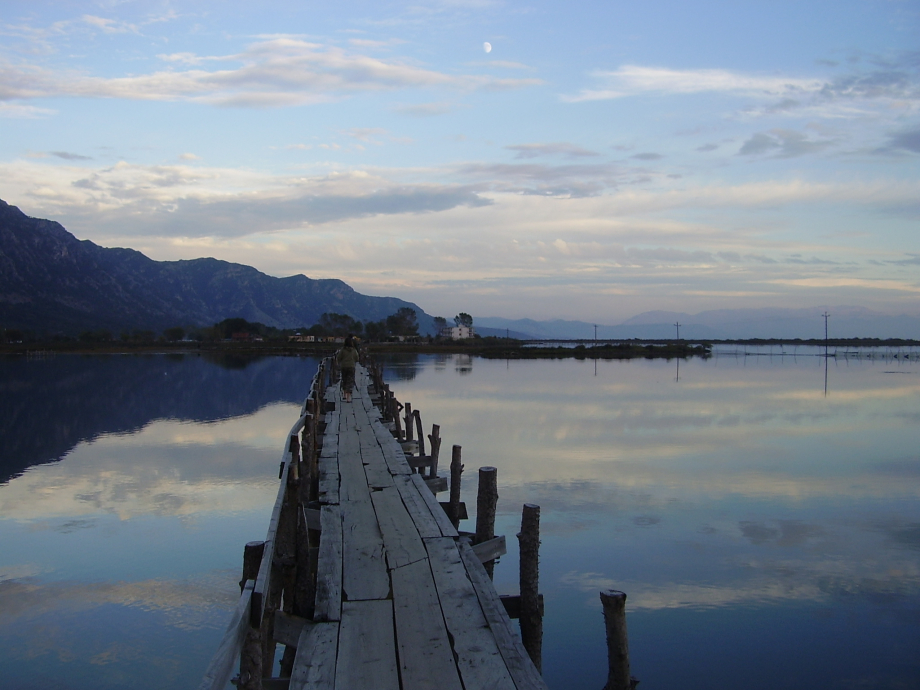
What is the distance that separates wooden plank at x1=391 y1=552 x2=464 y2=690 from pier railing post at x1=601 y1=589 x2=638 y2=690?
1.24 m

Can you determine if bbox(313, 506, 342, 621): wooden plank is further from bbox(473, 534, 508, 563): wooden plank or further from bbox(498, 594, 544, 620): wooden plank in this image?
bbox(498, 594, 544, 620): wooden plank

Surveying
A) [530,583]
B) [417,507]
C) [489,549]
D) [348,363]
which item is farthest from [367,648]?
[348,363]

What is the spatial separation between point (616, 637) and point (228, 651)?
3.02 meters

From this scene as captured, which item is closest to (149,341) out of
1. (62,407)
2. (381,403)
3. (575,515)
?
(62,407)

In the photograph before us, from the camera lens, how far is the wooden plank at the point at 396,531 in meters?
6.59

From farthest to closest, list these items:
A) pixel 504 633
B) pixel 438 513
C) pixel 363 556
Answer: pixel 438 513 < pixel 363 556 < pixel 504 633

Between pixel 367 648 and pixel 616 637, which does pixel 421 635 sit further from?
pixel 616 637

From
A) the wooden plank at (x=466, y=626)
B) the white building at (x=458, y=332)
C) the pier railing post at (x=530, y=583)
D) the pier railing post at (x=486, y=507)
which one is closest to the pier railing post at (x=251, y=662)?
the wooden plank at (x=466, y=626)

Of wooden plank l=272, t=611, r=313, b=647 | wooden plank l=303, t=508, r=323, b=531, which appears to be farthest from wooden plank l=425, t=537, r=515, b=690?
wooden plank l=303, t=508, r=323, b=531

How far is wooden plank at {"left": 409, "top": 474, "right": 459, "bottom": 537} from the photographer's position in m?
7.32

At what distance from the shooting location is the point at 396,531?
24.3ft

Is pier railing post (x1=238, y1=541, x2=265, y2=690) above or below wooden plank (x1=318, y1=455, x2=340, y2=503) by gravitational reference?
above

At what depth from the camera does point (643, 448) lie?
23.9 m

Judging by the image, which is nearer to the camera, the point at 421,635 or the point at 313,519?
the point at 421,635
